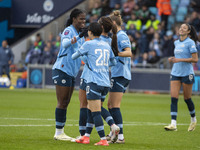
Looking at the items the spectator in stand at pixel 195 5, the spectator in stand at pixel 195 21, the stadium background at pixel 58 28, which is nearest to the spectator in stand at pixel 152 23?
the stadium background at pixel 58 28

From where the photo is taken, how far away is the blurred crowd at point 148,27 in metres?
27.2

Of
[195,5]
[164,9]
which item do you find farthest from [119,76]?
[195,5]

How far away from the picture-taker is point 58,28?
34.5 meters

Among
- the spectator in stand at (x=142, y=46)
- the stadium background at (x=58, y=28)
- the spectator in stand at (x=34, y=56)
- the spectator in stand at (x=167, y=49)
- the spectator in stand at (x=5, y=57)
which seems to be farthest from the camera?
the spectator in stand at (x=34, y=56)

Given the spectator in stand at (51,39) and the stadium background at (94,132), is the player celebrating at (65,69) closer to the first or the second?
the stadium background at (94,132)

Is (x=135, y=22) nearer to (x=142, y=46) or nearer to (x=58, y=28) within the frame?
(x=142, y=46)

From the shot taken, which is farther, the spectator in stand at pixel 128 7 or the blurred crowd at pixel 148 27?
the spectator in stand at pixel 128 7

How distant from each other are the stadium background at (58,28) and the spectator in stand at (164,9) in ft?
1.22

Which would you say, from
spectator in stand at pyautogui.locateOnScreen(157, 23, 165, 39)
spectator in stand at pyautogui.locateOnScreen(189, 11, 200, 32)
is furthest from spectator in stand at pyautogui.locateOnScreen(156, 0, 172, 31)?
spectator in stand at pyautogui.locateOnScreen(189, 11, 200, 32)

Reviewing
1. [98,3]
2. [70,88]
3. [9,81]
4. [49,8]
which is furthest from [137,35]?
[70,88]

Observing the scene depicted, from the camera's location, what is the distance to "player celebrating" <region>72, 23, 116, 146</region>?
27.3 feet

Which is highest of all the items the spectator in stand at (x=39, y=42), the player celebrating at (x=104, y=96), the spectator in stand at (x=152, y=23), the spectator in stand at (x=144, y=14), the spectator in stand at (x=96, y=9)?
the spectator in stand at (x=96, y=9)

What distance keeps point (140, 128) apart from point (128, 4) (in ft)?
66.9

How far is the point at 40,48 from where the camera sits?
31375mm
